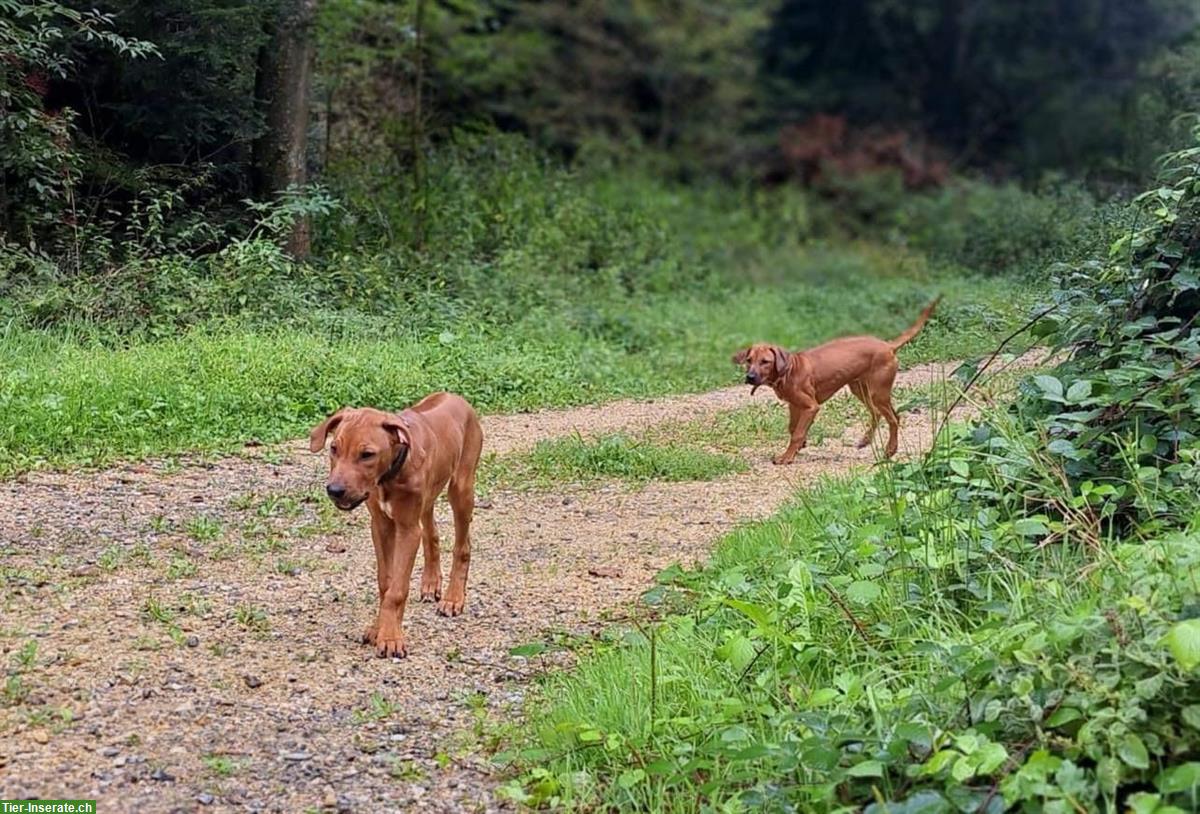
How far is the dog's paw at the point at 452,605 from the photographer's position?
610 centimetres

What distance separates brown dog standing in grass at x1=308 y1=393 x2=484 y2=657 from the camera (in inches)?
208

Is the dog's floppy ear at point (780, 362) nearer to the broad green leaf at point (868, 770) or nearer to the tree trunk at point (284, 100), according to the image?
the tree trunk at point (284, 100)

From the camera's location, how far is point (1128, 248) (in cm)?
612

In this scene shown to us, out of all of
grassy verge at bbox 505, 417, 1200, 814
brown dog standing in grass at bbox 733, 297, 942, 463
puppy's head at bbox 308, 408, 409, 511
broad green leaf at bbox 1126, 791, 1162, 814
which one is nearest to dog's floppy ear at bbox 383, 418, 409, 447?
puppy's head at bbox 308, 408, 409, 511

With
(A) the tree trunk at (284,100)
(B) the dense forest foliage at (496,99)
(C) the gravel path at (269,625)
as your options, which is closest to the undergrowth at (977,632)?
(C) the gravel path at (269,625)

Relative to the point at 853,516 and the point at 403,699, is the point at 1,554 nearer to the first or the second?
the point at 403,699

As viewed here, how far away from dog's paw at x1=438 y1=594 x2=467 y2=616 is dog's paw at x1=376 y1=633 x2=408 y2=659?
0.58m

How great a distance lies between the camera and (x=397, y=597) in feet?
18.1

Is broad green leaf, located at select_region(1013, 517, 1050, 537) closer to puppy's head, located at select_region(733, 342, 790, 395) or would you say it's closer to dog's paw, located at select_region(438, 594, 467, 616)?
dog's paw, located at select_region(438, 594, 467, 616)

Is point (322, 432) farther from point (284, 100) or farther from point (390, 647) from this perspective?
point (284, 100)

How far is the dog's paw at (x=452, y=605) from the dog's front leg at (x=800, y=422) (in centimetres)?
365

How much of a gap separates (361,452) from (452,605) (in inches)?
44.5

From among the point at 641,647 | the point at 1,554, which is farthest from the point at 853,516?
the point at 1,554

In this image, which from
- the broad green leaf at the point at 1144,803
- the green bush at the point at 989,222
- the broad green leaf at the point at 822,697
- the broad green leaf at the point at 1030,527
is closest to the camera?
the broad green leaf at the point at 1144,803
